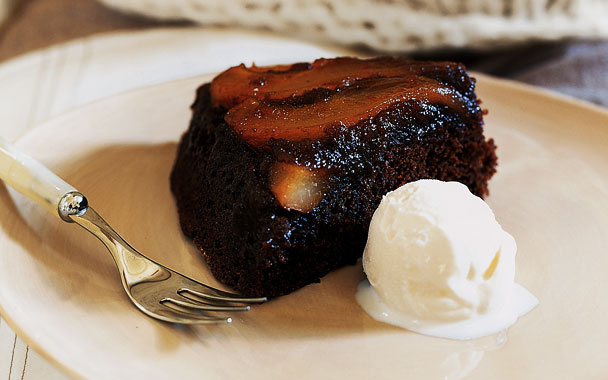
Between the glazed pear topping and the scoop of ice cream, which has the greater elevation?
the glazed pear topping

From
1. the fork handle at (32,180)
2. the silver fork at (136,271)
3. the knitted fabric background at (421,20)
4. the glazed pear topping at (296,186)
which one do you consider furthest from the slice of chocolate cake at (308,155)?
the knitted fabric background at (421,20)

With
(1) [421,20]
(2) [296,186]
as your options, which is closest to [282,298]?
(2) [296,186]

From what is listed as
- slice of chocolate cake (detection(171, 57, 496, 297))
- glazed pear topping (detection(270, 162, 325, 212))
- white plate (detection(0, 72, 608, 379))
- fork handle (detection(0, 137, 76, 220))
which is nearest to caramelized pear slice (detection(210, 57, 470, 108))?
slice of chocolate cake (detection(171, 57, 496, 297))

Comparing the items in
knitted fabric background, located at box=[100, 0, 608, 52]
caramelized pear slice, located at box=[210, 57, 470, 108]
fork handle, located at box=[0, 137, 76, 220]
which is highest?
caramelized pear slice, located at box=[210, 57, 470, 108]

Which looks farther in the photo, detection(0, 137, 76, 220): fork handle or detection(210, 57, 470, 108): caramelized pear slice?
detection(210, 57, 470, 108): caramelized pear slice

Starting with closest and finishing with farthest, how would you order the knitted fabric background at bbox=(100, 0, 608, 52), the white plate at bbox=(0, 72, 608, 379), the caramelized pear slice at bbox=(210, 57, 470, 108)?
the white plate at bbox=(0, 72, 608, 379), the caramelized pear slice at bbox=(210, 57, 470, 108), the knitted fabric background at bbox=(100, 0, 608, 52)

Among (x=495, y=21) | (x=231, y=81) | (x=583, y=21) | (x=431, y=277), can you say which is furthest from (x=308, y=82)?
(x=583, y=21)

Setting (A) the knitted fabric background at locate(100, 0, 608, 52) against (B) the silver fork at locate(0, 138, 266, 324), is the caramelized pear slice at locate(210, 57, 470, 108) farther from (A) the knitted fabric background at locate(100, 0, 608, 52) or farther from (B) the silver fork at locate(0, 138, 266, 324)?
(A) the knitted fabric background at locate(100, 0, 608, 52)

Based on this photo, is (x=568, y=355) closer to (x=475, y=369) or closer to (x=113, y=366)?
(x=475, y=369)
